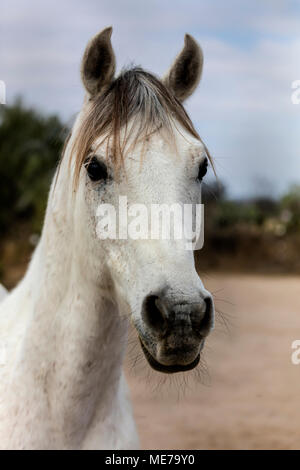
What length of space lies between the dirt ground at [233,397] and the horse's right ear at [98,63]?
3.77 feet

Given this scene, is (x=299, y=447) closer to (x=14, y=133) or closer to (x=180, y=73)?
(x=180, y=73)

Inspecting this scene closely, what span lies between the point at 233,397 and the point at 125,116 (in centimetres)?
641

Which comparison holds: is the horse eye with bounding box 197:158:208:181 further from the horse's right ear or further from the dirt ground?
the dirt ground

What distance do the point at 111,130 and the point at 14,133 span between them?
73.8ft

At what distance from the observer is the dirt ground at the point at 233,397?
6.02 m

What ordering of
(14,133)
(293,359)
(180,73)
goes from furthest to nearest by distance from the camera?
(14,133) → (293,359) → (180,73)

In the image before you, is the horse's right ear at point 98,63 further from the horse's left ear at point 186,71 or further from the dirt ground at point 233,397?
the dirt ground at point 233,397

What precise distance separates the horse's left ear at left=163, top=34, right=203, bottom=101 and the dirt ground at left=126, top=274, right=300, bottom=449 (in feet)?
3.94

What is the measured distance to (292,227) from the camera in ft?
80.4

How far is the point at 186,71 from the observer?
8.17 feet

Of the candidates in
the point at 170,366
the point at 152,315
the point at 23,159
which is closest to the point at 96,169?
the point at 152,315

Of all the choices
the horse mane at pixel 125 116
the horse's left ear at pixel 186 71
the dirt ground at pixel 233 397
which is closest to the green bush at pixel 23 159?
the dirt ground at pixel 233 397
